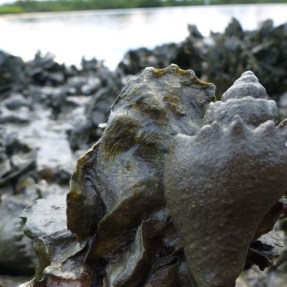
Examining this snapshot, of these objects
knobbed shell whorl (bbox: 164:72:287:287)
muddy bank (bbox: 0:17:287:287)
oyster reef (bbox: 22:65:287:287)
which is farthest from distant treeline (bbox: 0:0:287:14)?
knobbed shell whorl (bbox: 164:72:287:287)

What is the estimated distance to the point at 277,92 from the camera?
3.52 metres

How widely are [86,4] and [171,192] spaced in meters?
15.6

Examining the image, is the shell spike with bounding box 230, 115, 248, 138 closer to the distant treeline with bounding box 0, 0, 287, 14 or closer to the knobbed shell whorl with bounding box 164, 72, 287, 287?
the knobbed shell whorl with bounding box 164, 72, 287, 287

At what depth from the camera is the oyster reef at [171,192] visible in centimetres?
82

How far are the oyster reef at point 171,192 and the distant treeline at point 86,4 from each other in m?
13.0

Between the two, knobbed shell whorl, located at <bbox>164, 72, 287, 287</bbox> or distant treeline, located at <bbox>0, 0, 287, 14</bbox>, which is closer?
knobbed shell whorl, located at <bbox>164, 72, 287, 287</bbox>

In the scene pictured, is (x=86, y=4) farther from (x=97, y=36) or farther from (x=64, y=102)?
(x=64, y=102)

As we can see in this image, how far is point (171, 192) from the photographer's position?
872 millimetres

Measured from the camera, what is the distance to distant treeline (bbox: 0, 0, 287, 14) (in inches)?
558

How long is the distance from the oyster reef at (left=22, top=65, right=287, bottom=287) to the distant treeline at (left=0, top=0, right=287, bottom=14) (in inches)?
513

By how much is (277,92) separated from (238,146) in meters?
2.81

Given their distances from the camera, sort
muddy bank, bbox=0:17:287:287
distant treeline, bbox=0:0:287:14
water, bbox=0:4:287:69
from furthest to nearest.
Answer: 1. distant treeline, bbox=0:0:287:14
2. water, bbox=0:4:287:69
3. muddy bank, bbox=0:17:287:287

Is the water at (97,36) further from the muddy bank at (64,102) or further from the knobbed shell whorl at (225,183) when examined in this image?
the knobbed shell whorl at (225,183)

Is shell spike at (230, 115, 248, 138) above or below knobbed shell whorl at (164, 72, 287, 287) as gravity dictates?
above
